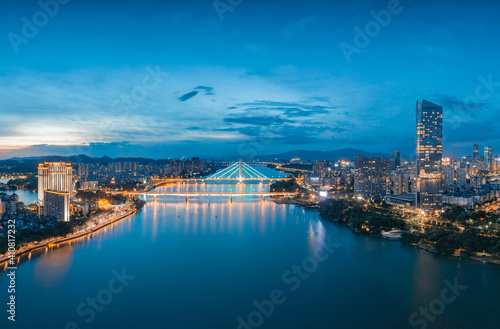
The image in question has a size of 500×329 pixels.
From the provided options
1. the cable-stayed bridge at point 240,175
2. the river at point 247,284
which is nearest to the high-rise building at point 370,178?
the river at point 247,284

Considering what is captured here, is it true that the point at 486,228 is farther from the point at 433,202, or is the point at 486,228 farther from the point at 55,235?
the point at 55,235

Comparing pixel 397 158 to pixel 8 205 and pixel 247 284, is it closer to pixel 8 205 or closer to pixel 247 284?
pixel 247 284

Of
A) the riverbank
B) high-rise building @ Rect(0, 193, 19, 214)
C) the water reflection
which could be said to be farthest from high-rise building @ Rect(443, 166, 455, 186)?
high-rise building @ Rect(0, 193, 19, 214)

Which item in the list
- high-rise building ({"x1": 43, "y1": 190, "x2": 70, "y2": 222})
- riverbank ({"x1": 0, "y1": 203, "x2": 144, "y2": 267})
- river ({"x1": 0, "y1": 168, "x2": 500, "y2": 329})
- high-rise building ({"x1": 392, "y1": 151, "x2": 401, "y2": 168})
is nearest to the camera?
river ({"x1": 0, "y1": 168, "x2": 500, "y2": 329})

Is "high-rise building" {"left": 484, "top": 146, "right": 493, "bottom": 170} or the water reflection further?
"high-rise building" {"left": 484, "top": 146, "right": 493, "bottom": 170}

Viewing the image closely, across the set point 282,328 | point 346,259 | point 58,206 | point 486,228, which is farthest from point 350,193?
point 282,328

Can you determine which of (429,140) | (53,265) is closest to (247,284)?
(53,265)

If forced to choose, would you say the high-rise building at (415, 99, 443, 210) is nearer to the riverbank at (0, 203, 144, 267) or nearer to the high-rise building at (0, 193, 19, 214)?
the riverbank at (0, 203, 144, 267)
